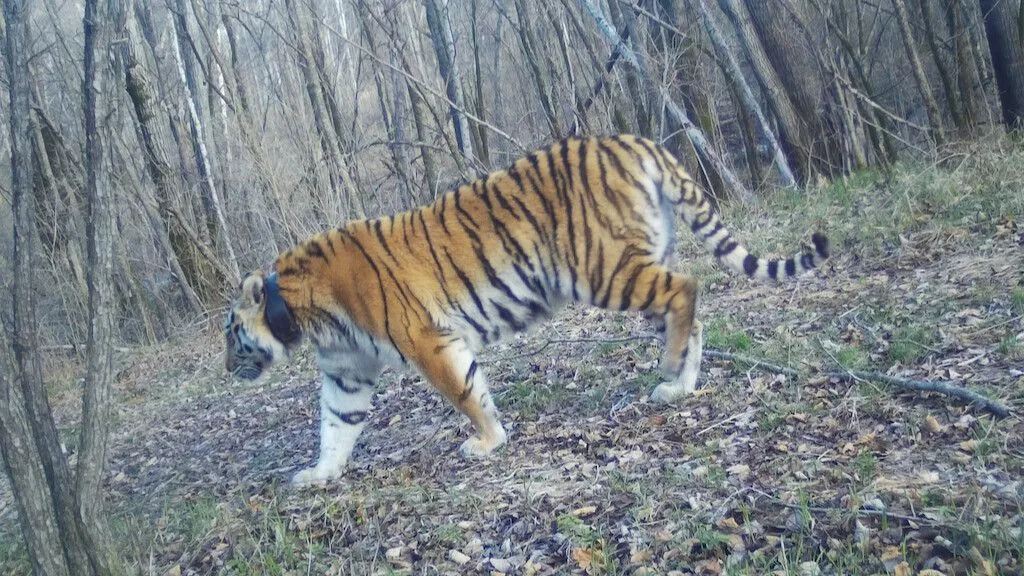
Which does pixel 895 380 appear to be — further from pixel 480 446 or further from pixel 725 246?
pixel 480 446

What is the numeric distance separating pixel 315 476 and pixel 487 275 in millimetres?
1595

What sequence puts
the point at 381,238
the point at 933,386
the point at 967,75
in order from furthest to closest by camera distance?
the point at 967,75 → the point at 381,238 → the point at 933,386

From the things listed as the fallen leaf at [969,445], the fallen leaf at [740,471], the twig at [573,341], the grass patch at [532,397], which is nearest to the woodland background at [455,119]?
the twig at [573,341]

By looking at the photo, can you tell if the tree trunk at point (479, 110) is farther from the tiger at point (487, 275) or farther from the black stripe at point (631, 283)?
the black stripe at point (631, 283)

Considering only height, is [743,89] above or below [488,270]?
above

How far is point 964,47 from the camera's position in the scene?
1021 cm

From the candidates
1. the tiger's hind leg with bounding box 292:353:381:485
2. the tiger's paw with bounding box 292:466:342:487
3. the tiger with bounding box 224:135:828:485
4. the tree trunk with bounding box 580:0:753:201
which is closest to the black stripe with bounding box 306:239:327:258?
the tiger with bounding box 224:135:828:485

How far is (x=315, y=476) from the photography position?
5113 millimetres

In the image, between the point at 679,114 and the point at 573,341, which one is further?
the point at 679,114

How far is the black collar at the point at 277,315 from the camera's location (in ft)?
16.8

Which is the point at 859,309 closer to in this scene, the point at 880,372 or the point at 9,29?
the point at 880,372

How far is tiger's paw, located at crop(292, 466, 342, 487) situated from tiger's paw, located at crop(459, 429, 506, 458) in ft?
2.67

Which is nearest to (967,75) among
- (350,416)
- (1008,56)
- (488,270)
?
(1008,56)

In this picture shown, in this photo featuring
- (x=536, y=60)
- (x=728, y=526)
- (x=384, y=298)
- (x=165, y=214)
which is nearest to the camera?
(x=728, y=526)
